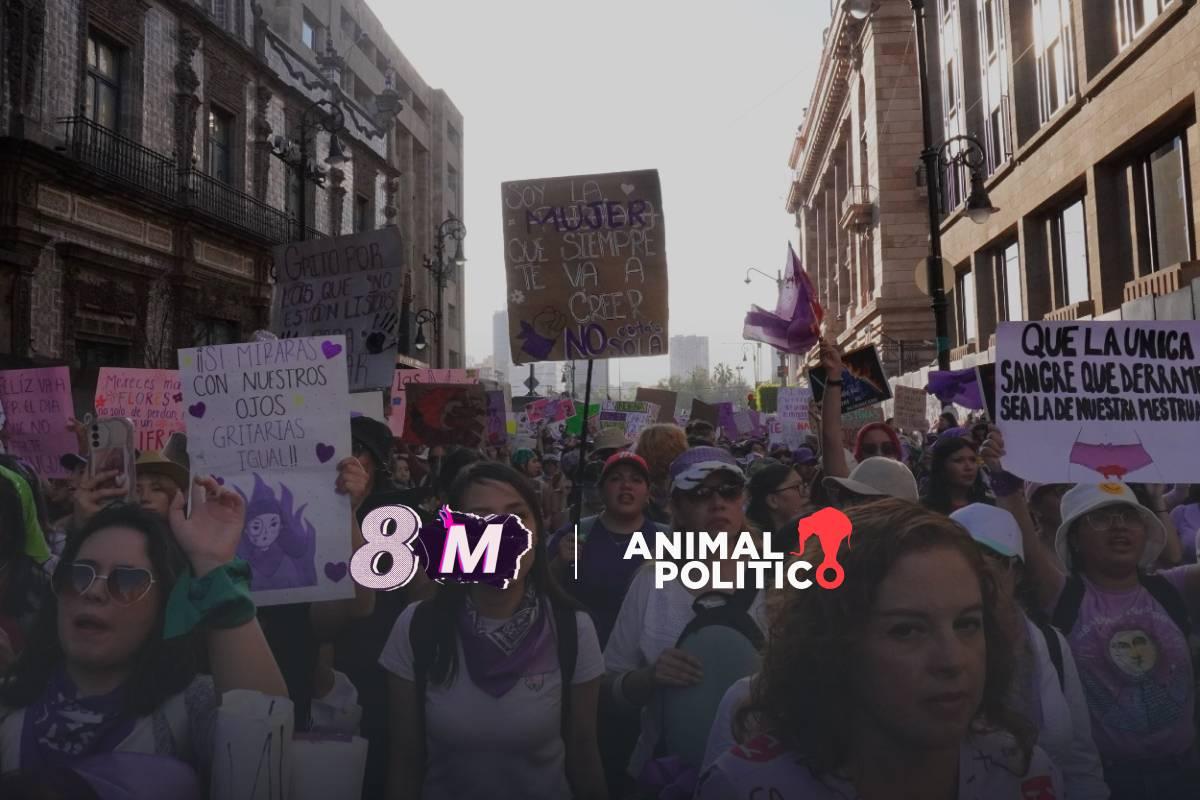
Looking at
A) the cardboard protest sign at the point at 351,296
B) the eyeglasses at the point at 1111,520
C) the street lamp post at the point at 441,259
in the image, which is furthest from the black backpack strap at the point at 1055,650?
the street lamp post at the point at 441,259

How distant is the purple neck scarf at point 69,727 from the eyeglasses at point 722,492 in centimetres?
174

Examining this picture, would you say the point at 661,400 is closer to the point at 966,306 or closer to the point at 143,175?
the point at 143,175

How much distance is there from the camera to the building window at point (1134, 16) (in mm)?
14172

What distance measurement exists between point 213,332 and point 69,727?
19755 mm

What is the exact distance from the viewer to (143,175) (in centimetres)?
1831

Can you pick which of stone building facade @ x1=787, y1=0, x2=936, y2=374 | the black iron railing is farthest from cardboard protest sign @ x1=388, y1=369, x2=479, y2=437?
stone building facade @ x1=787, y1=0, x2=936, y2=374

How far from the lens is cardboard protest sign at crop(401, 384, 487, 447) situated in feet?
19.3

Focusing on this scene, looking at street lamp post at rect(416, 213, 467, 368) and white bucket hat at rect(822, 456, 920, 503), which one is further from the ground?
street lamp post at rect(416, 213, 467, 368)

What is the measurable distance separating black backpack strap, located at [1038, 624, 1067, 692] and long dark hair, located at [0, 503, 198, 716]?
8.00 ft

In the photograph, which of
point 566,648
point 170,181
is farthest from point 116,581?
point 170,181

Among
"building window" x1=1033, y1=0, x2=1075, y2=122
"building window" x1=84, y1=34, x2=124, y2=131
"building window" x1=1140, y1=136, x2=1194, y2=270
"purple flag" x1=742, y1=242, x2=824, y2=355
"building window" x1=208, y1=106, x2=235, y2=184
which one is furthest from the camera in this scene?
"building window" x1=208, y1=106, x2=235, y2=184

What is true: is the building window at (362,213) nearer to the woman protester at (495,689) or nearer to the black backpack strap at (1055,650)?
the woman protester at (495,689)

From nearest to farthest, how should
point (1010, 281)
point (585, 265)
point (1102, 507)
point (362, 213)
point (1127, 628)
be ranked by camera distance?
point (1127, 628)
point (1102, 507)
point (585, 265)
point (1010, 281)
point (362, 213)

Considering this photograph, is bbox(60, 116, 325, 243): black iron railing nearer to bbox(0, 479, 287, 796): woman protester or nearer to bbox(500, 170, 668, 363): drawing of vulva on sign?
bbox(500, 170, 668, 363): drawing of vulva on sign
